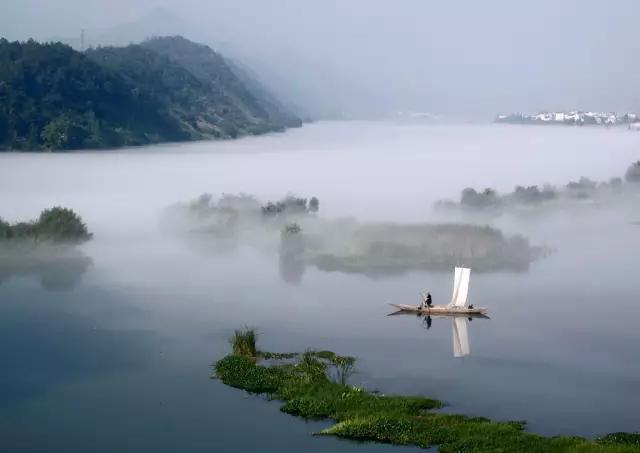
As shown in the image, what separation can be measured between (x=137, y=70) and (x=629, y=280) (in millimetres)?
116554

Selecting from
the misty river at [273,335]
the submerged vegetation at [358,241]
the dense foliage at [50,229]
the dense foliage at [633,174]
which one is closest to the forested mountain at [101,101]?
the misty river at [273,335]

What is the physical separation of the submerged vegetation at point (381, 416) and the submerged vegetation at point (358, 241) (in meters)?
20.5

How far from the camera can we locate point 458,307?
3438 cm

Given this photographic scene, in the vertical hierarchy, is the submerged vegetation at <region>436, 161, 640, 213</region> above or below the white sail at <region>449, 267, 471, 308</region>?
above

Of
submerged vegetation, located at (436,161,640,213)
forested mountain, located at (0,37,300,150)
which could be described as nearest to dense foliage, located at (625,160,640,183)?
submerged vegetation, located at (436,161,640,213)

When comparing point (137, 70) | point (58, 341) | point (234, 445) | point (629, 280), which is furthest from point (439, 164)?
point (234, 445)

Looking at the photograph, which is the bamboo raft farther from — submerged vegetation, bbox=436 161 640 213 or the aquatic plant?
submerged vegetation, bbox=436 161 640 213

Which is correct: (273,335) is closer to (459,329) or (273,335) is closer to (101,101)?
(459,329)

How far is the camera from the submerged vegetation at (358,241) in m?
48.4

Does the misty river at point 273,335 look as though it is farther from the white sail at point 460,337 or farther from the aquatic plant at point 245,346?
the aquatic plant at point 245,346

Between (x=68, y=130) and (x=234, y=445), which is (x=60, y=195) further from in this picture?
(x=234, y=445)

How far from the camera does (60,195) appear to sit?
9500 cm

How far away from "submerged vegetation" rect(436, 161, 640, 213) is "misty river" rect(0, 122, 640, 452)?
349 cm

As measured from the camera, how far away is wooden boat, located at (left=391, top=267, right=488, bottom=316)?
34.2 m
